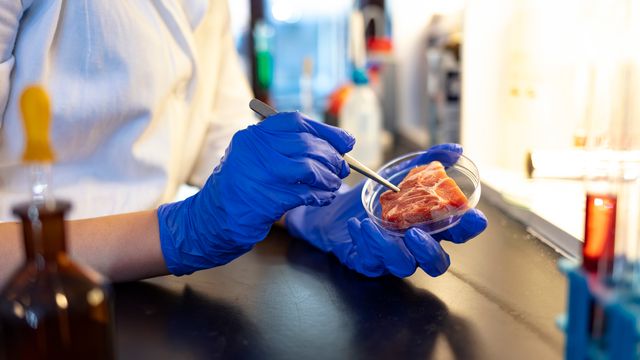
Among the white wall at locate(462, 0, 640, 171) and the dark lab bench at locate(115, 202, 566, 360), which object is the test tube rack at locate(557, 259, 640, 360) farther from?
the white wall at locate(462, 0, 640, 171)

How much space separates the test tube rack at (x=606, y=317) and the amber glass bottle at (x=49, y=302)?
0.45m

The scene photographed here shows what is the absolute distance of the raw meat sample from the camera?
1059mm

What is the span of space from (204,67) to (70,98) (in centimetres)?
53

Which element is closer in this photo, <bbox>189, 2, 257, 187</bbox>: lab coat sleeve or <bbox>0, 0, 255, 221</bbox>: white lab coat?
<bbox>0, 0, 255, 221</bbox>: white lab coat

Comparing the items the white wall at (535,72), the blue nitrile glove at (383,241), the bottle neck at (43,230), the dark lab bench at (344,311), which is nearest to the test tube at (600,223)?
the dark lab bench at (344,311)

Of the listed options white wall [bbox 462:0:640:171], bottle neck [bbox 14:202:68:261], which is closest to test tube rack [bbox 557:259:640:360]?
bottle neck [bbox 14:202:68:261]

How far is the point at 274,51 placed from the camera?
460cm

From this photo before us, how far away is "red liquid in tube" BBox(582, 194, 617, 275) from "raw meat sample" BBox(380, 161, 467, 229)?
0.40 metres

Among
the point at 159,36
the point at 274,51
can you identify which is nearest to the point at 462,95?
the point at 159,36

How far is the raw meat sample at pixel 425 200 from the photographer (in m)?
1.06

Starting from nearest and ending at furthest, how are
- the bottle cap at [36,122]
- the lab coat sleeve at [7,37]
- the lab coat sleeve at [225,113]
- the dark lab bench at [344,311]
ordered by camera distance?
the bottle cap at [36,122], the dark lab bench at [344,311], the lab coat sleeve at [7,37], the lab coat sleeve at [225,113]

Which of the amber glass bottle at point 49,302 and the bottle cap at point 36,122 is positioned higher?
the bottle cap at point 36,122

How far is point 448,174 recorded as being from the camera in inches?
47.9

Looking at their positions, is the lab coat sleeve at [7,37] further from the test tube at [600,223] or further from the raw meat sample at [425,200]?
the test tube at [600,223]
